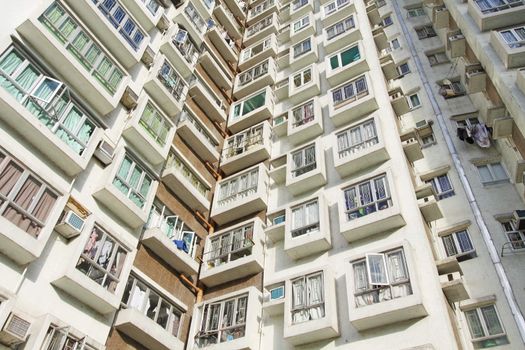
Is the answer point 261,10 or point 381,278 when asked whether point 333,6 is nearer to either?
point 261,10

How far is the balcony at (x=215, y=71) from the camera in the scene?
87.1 feet

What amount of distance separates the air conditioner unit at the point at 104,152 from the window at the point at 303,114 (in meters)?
9.12

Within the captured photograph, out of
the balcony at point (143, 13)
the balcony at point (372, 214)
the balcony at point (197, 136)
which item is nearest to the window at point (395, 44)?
the balcony at point (197, 136)

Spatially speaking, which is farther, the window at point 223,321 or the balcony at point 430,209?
the balcony at point 430,209

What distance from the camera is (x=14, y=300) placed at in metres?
10.4

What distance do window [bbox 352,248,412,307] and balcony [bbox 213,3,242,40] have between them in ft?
78.6

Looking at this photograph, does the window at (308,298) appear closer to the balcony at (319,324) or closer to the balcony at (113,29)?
the balcony at (319,324)

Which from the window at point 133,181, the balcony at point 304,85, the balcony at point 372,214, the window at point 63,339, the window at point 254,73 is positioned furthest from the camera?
the window at point 254,73

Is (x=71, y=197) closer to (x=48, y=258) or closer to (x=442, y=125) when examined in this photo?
(x=48, y=258)

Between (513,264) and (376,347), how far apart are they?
21.2 ft

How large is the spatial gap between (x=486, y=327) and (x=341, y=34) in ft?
57.5

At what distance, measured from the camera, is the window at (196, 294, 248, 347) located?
1485 centimetres

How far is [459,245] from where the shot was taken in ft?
55.1

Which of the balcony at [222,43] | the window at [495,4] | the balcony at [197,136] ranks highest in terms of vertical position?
the balcony at [222,43]
